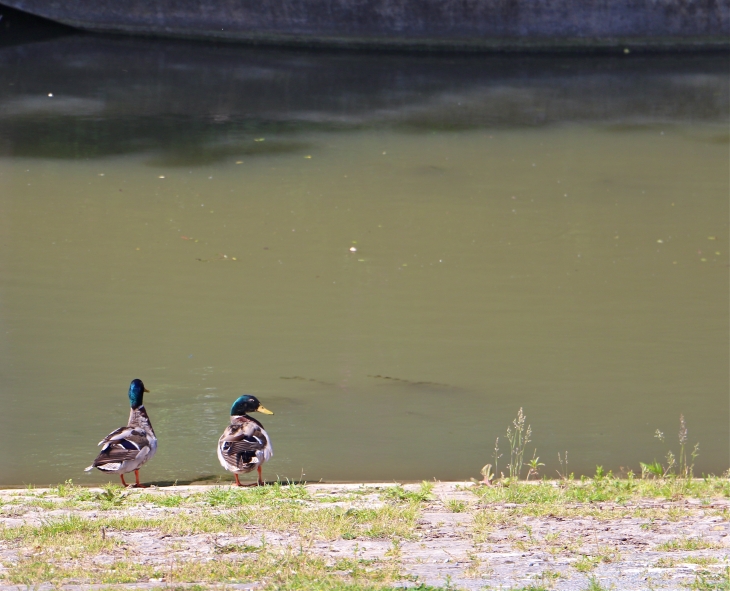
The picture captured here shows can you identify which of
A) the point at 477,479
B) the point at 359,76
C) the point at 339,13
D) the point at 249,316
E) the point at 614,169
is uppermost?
the point at 339,13

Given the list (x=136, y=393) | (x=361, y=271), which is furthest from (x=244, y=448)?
(x=361, y=271)

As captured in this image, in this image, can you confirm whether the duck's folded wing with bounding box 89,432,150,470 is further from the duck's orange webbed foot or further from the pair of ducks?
the duck's orange webbed foot

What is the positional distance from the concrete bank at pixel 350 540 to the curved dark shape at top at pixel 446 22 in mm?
19330

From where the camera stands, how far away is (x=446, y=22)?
993 inches

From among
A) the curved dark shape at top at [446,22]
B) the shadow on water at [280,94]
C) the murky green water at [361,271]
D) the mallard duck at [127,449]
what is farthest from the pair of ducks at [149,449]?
the curved dark shape at top at [446,22]

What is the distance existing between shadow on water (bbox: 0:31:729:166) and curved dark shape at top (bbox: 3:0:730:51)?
506 mm

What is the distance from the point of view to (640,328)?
1132 centimetres

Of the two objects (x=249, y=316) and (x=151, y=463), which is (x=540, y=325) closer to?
(x=249, y=316)

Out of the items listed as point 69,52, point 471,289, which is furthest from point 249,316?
point 69,52

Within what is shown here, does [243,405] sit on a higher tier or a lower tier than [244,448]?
higher

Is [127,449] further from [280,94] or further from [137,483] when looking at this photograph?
[280,94]

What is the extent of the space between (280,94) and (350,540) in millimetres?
15877

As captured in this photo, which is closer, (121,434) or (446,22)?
(121,434)

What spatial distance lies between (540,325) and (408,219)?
3.48 metres
